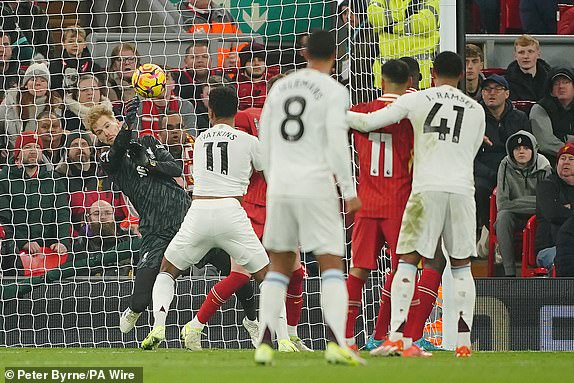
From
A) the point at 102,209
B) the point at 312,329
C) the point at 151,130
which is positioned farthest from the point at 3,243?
the point at 312,329

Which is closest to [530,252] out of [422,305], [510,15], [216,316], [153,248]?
[216,316]

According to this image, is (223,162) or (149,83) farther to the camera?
(149,83)

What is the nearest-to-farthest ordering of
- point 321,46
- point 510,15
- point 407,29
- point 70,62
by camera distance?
point 321,46 < point 407,29 < point 70,62 < point 510,15

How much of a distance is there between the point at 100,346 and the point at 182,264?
2735 millimetres

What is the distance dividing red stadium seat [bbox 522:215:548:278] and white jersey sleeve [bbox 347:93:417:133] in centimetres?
453

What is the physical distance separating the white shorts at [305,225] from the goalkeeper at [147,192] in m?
3.87

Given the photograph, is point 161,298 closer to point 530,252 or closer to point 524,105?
point 530,252

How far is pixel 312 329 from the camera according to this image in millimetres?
12227

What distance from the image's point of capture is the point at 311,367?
7234mm

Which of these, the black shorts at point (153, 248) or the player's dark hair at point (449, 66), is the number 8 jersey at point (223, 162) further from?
the player's dark hair at point (449, 66)

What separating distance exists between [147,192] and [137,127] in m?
2.17

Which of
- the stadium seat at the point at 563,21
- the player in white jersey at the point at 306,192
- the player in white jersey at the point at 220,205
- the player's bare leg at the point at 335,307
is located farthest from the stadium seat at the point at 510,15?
the player's bare leg at the point at 335,307

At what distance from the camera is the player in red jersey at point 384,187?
29.9ft

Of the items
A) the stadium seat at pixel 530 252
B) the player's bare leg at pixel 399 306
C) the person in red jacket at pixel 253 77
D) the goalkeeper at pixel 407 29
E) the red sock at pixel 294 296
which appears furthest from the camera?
the person in red jacket at pixel 253 77
